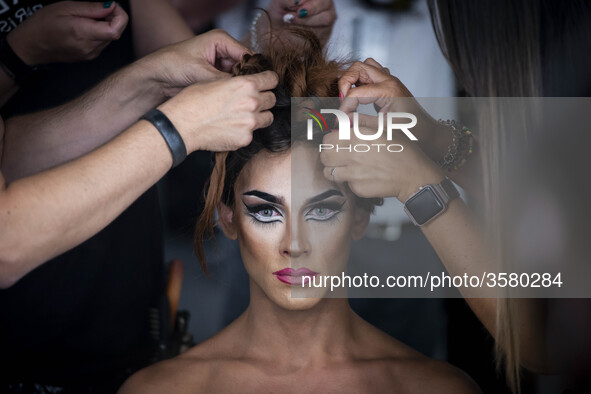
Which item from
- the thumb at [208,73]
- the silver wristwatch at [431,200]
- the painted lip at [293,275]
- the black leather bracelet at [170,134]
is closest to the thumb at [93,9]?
the thumb at [208,73]

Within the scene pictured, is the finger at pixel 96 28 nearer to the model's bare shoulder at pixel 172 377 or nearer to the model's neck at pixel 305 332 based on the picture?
the model's neck at pixel 305 332

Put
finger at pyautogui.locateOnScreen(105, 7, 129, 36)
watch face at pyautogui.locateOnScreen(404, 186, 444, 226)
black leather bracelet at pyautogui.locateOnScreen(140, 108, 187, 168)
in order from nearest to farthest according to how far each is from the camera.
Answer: black leather bracelet at pyautogui.locateOnScreen(140, 108, 187, 168) → watch face at pyautogui.locateOnScreen(404, 186, 444, 226) → finger at pyautogui.locateOnScreen(105, 7, 129, 36)

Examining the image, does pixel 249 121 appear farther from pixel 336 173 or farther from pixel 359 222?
pixel 359 222

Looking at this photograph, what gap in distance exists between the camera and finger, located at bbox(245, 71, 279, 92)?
50.2 inches

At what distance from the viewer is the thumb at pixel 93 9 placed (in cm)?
146

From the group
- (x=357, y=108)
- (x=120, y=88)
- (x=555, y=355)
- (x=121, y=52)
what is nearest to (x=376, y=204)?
(x=357, y=108)

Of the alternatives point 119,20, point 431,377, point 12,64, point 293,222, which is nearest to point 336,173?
point 293,222

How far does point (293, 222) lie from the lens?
1368 millimetres

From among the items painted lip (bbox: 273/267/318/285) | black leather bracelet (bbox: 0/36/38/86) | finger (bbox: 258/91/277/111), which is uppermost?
black leather bracelet (bbox: 0/36/38/86)

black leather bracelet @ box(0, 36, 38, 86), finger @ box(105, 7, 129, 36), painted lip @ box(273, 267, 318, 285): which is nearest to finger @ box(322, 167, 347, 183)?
painted lip @ box(273, 267, 318, 285)

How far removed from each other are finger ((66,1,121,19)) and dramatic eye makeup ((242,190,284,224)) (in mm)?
609

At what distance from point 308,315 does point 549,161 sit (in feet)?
2.38

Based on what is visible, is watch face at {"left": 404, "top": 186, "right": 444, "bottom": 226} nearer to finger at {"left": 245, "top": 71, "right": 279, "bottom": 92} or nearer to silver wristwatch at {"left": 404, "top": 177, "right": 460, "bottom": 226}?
silver wristwatch at {"left": 404, "top": 177, "right": 460, "bottom": 226}

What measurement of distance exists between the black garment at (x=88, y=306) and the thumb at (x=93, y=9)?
0.20m
